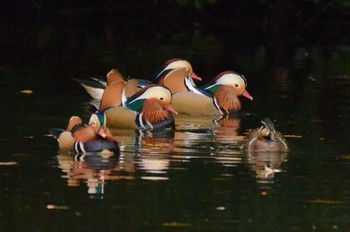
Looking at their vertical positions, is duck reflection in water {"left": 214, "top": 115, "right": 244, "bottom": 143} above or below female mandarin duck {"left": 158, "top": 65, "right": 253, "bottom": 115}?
below

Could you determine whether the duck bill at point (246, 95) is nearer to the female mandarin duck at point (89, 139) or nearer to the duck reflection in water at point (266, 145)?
the duck reflection in water at point (266, 145)

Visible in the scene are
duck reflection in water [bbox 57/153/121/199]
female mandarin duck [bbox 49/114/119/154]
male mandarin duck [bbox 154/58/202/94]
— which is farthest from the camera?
male mandarin duck [bbox 154/58/202/94]

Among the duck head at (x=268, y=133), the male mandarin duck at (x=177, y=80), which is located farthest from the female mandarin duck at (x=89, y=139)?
the male mandarin duck at (x=177, y=80)

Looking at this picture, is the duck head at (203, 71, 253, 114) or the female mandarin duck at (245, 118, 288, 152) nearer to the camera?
the female mandarin duck at (245, 118, 288, 152)

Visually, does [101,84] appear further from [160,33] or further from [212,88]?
[160,33]

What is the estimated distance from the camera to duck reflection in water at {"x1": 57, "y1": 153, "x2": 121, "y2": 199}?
Result: 38.9 feet

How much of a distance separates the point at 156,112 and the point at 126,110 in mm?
342

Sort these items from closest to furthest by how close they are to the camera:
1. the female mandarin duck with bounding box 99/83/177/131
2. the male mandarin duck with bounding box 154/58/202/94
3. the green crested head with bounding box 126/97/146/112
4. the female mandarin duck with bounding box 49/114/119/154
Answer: the female mandarin duck with bounding box 49/114/119/154
the female mandarin duck with bounding box 99/83/177/131
the green crested head with bounding box 126/97/146/112
the male mandarin duck with bounding box 154/58/202/94

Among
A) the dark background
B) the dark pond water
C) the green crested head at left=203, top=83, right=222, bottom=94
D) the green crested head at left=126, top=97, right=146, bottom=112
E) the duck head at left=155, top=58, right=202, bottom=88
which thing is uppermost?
the dark background

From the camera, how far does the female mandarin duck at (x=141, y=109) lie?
1611 centimetres

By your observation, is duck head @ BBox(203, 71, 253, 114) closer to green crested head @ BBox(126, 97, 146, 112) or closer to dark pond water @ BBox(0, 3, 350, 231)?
dark pond water @ BBox(0, 3, 350, 231)

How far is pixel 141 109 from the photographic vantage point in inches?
640

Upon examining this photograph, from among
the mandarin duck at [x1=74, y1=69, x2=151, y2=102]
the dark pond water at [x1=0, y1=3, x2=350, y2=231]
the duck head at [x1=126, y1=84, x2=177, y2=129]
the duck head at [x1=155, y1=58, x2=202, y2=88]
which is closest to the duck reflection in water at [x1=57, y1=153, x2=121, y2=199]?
the dark pond water at [x1=0, y1=3, x2=350, y2=231]

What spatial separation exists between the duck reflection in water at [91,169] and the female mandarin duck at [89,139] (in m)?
0.06
